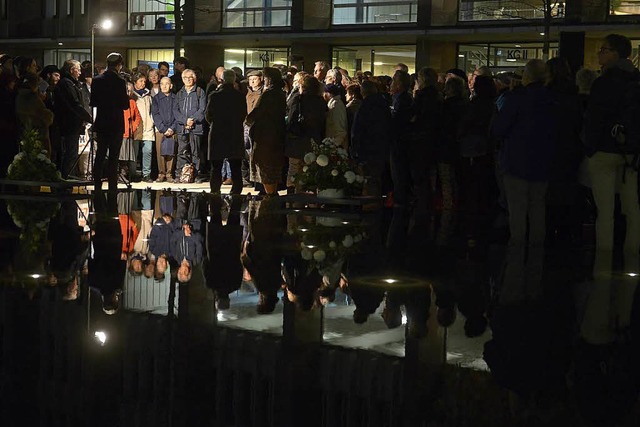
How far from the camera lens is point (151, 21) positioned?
48.2 metres

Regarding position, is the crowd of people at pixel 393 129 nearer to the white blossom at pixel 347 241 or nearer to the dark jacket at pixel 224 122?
A: the dark jacket at pixel 224 122

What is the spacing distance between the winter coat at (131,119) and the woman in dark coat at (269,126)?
3981mm

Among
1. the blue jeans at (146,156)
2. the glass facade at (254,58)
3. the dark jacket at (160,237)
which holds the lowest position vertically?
the dark jacket at (160,237)

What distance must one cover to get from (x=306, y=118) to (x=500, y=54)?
2100cm

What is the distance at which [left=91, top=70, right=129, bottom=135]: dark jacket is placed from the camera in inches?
746

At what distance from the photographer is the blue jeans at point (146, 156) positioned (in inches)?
961

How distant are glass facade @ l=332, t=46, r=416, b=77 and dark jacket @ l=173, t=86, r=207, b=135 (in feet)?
61.1

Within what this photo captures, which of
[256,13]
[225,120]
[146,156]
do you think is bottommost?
[146,156]

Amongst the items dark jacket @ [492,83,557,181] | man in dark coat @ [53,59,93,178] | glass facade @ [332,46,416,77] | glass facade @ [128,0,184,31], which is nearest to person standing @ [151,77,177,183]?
man in dark coat @ [53,59,93,178]

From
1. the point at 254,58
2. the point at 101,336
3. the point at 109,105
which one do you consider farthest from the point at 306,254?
the point at 254,58

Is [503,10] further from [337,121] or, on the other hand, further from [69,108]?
[69,108]

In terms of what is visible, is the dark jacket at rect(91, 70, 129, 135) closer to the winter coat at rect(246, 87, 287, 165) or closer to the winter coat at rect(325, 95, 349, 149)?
the winter coat at rect(246, 87, 287, 165)

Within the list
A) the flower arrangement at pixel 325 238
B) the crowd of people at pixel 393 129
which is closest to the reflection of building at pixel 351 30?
the crowd of people at pixel 393 129

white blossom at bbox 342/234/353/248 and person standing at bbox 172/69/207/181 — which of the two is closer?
white blossom at bbox 342/234/353/248
